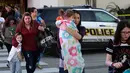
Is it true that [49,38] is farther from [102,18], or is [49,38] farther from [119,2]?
[119,2]

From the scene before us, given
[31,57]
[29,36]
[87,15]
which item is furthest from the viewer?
[87,15]

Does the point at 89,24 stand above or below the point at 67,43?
below

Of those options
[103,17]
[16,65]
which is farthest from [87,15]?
[16,65]

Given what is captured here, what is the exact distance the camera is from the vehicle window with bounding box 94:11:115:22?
47.0 ft

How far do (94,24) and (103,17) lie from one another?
0.62 metres

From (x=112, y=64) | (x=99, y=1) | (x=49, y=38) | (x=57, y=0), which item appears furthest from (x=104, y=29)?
(x=99, y=1)

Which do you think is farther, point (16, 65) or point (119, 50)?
point (16, 65)

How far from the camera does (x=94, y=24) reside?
1405 cm

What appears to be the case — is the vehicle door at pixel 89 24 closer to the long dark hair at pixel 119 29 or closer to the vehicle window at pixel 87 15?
the vehicle window at pixel 87 15

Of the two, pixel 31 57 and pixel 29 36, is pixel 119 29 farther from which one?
pixel 31 57

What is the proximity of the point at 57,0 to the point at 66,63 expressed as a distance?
63.5ft

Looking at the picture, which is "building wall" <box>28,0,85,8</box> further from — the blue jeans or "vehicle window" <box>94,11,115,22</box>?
the blue jeans

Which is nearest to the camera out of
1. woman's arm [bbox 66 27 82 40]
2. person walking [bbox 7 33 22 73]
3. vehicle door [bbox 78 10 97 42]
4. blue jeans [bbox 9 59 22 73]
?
woman's arm [bbox 66 27 82 40]

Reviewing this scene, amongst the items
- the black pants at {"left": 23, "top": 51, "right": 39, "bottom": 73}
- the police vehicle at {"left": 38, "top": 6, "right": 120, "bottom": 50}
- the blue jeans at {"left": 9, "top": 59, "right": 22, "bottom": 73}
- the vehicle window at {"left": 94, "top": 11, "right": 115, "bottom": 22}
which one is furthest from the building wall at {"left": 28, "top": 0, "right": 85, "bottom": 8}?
the black pants at {"left": 23, "top": 51, "right": 39, "bottom": 73}
